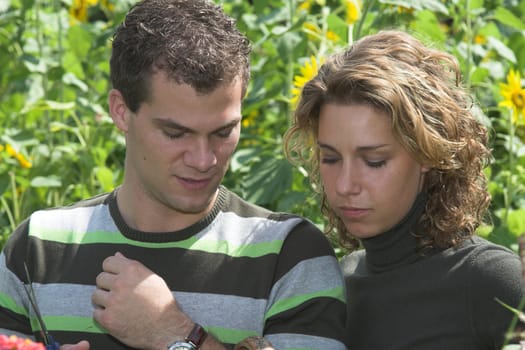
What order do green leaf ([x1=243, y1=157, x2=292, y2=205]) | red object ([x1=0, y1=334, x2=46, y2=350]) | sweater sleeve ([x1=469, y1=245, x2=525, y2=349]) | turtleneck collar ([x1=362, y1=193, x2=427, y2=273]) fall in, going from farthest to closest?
green leaf ([x1=243, y1=157, x2=292, y2=205]), turtleneck collar ([x1=362, y1=193, x2=427, y2=273]), sweater sleeve ([x1=469, y1=245, x2=525, y2=349]), red object ([x1=0, y1=334, x2=46, y2=350])

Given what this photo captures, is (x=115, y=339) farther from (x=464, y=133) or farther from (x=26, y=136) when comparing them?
(x=26, y=136)

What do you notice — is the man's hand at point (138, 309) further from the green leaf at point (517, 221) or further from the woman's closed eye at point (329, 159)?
the green leaf at point (517, 221)

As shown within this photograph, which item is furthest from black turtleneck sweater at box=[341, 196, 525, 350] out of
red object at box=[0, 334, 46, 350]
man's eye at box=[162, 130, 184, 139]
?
red object at box=[0, 334, 46, 350]

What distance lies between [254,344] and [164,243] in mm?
396

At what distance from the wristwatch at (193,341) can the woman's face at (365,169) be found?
404 mm

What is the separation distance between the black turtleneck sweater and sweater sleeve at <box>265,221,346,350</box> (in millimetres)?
85

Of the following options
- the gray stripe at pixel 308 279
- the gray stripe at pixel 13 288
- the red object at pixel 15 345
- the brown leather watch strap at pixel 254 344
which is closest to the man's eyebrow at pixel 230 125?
the gray stripe at pixel 308 279

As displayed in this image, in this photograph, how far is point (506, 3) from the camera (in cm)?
463

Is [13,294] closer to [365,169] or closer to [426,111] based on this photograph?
[365,169]

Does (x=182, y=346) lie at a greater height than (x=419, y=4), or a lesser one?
lesser

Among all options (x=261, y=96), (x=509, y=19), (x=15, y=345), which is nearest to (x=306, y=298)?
(x=15, y=345)

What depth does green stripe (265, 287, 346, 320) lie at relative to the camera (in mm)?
2590

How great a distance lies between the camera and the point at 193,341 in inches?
99.9

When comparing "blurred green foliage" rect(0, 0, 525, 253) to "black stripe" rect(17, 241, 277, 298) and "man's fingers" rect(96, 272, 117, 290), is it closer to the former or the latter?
"black stripe" rect(17, 241, 277, 298)
